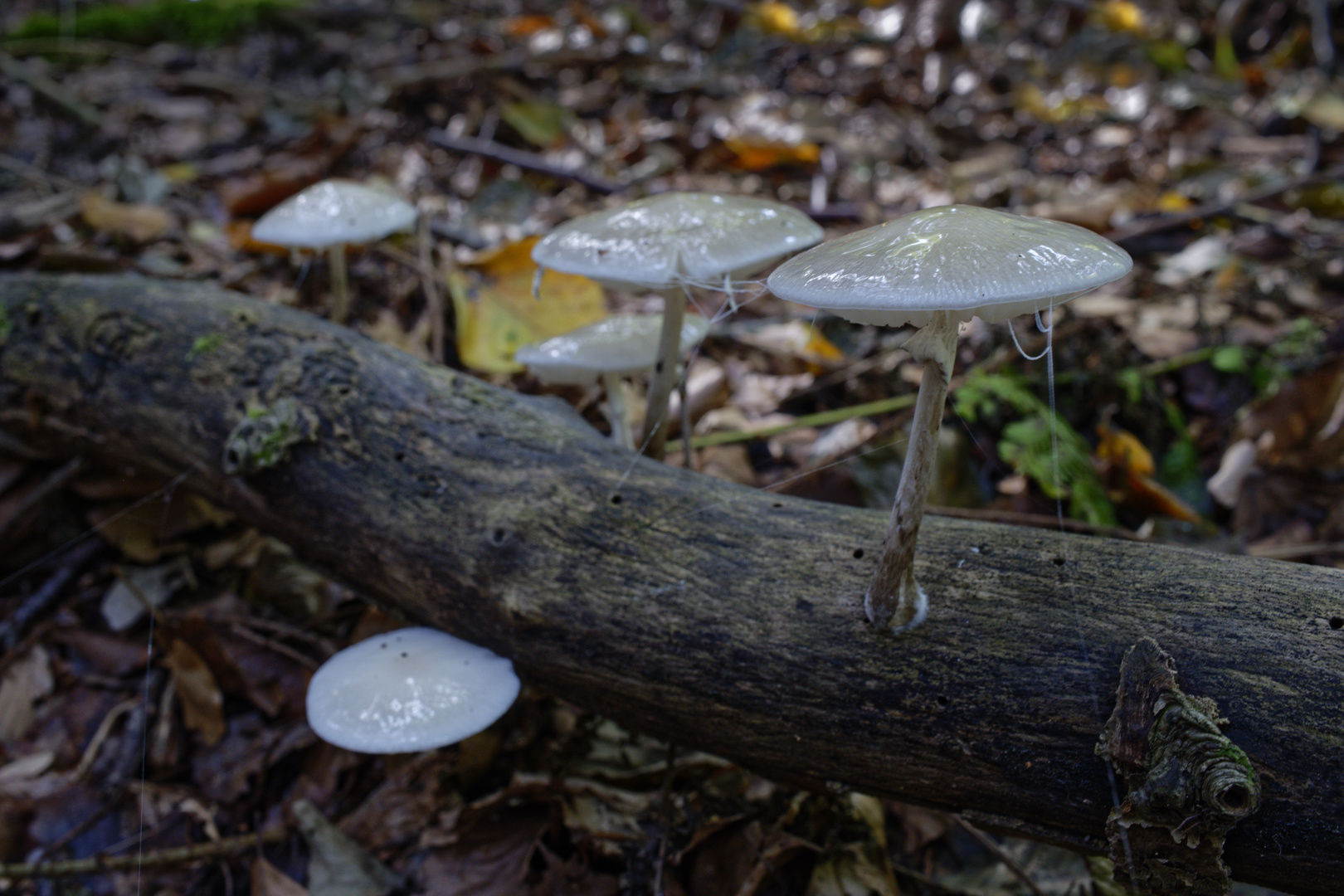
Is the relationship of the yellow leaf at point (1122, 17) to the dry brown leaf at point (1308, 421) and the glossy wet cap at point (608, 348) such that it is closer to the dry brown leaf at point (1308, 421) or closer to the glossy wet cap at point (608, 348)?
the dry brown leaf at point (1308, 421)

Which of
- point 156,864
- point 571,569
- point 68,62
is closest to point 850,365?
point 571,569

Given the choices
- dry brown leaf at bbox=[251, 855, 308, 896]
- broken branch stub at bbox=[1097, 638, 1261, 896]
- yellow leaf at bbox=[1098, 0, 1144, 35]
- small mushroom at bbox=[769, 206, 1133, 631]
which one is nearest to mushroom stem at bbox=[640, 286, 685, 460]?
small mushroom at bbox=[769, 206, 1133, 631]

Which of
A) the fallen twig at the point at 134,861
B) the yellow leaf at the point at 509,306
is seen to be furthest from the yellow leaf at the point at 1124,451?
the fallen twig at the point at 134,861

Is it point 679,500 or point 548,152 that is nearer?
point 679,500

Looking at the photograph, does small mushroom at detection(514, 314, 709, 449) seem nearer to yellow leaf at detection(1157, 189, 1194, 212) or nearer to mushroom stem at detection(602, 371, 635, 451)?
mushroom stem at detection(602, 371, 635, 451)

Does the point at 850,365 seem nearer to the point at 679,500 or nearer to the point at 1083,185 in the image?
the point at 679,500

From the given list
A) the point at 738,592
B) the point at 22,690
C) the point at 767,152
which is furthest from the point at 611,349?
the point at 767,152
